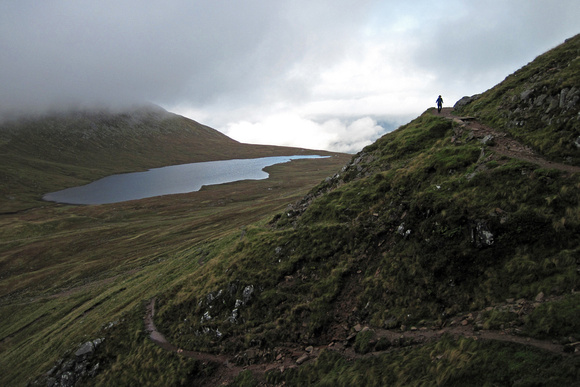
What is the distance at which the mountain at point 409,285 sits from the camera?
489 inches

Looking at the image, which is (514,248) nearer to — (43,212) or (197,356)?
(197,356)

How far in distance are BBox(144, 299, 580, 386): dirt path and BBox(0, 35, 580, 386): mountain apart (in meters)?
0.08

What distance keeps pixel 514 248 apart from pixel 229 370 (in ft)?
60.4

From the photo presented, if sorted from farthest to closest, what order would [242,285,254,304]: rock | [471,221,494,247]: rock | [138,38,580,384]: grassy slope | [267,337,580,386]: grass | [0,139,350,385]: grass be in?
[0,139,350,385]: grass < [242,285,254,304]: rock < [471,221,494,247]: rock < [138,38,580,384]: grassy slope < [267,337,580,386]: grass

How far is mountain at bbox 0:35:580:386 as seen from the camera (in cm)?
1242

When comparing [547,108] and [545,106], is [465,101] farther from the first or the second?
[547,108]

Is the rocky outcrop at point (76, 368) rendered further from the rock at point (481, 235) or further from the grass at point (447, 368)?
the rock at point (481, 235)

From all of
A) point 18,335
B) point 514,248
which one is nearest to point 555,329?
point 514,248

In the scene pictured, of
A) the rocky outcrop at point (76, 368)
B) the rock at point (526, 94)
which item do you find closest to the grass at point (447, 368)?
the rocky outcrop at point (76, 368)

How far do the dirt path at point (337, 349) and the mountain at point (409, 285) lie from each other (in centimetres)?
8

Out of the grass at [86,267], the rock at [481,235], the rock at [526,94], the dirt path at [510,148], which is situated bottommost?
the grass at [86,267]

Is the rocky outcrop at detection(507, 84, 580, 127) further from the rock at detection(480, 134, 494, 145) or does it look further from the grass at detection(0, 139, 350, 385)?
the grass at detection(0, 139, 350, 385)

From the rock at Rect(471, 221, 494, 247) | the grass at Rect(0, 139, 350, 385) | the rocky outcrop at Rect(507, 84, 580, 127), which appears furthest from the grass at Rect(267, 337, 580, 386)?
the rocky outcrop at Rect(507, 84, 580, 127)

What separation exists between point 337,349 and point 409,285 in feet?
18.5
